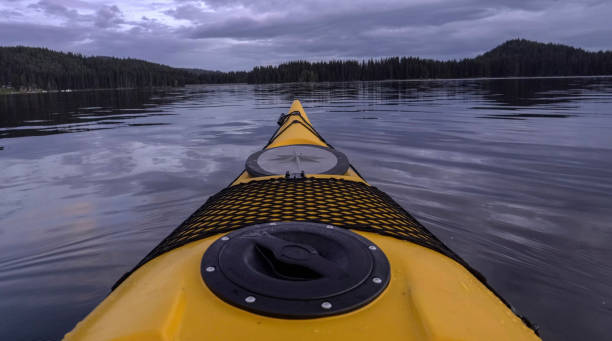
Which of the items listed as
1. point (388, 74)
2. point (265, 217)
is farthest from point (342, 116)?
point (388, 74)

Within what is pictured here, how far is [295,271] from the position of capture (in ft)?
4.74

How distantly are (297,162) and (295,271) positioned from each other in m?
2.22

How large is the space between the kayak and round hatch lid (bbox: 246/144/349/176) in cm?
133

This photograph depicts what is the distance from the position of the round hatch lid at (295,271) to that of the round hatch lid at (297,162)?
5.09 feet

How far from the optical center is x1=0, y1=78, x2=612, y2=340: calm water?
2.99 meters

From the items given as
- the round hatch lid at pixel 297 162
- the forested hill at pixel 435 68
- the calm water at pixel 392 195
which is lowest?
the calm water at pixel 392 195

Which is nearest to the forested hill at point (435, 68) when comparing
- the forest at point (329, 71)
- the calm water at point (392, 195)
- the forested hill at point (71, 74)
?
the forest at point (329, 71)

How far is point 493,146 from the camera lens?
8.22 meters

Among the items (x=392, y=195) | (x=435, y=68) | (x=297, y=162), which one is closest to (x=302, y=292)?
(x=297, y=162)

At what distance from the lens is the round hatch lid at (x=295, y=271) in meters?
1.23

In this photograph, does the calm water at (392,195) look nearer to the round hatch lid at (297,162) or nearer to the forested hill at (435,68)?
the round hatch lid at (297,162)

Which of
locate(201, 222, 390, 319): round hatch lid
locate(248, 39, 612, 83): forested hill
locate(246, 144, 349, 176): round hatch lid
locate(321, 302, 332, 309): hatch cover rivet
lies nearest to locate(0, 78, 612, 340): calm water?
locate(246, 144, 349, 176): round hatch lid

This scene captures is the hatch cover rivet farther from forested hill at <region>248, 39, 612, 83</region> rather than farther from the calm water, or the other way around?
forested hill at <region>248, 39, 612, 83</region>

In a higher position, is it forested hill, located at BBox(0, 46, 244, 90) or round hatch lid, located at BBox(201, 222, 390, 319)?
forested hill, located at BBox(0, 46, 244, 90)
